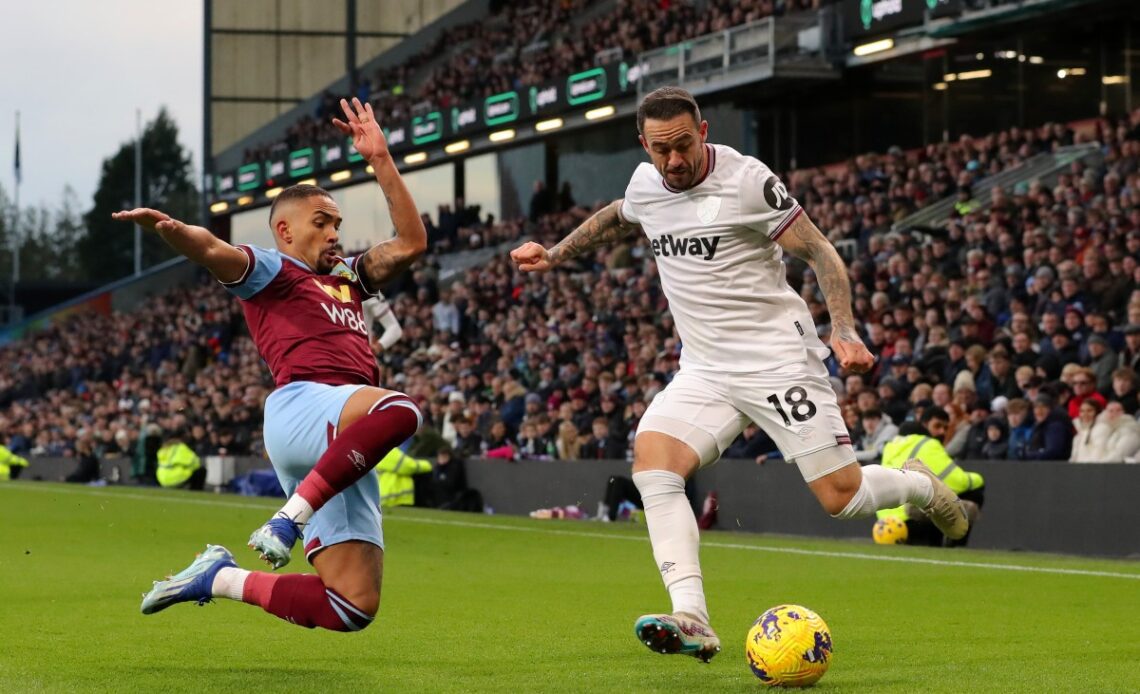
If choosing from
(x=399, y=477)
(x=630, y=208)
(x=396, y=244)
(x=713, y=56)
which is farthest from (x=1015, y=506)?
(x=713, y=56)

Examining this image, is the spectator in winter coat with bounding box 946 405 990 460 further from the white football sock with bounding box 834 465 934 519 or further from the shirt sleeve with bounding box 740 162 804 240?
the shirt sleeve with bounding box 740 162 804 240

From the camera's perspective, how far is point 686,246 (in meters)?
7.14

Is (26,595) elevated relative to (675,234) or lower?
lower

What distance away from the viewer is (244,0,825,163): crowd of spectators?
108 ft

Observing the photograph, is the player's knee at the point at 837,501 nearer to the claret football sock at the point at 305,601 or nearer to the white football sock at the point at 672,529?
the white football sock at the point at 672,529

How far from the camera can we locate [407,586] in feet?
38.4

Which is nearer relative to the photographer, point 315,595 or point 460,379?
point 315,595

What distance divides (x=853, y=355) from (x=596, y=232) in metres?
1.56

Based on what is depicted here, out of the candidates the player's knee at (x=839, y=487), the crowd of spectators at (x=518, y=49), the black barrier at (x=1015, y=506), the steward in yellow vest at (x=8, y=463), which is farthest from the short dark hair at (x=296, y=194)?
the steward in yellow vest at (x=8, y=463)

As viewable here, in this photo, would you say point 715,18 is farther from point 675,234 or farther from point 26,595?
point 675,234

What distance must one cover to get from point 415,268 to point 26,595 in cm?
2811

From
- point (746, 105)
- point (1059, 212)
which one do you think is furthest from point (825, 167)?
point (1059, 212)

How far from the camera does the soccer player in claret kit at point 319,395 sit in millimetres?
6211

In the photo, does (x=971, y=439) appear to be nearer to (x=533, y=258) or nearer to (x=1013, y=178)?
(x=1013, y=178)
